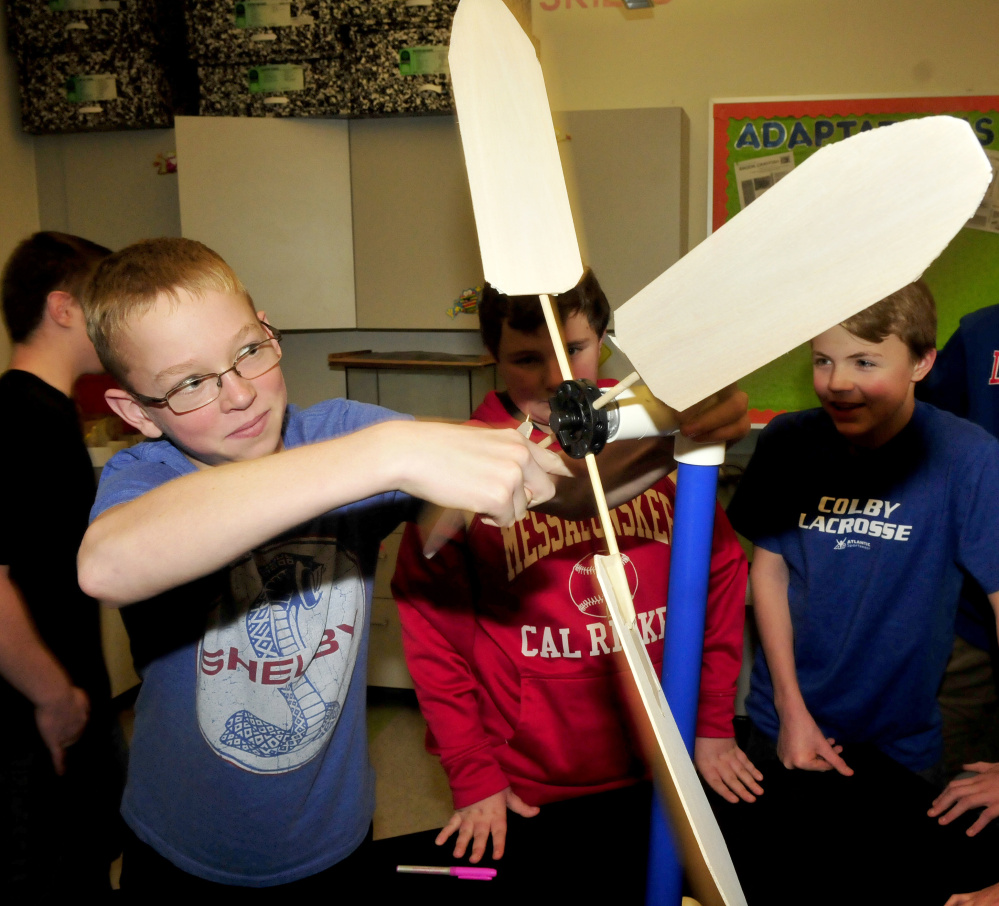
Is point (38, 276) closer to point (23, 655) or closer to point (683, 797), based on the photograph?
point (23, 655)

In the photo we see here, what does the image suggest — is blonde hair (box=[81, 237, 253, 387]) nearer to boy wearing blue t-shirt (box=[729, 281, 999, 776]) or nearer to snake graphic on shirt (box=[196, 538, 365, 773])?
snake graphic on shirt (box=[196, 538, 365, 773])

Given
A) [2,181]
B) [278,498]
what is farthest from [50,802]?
[2,181]

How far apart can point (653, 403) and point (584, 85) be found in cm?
253

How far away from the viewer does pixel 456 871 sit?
77 cm

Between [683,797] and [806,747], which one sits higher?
[683,797]

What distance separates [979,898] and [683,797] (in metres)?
0.57

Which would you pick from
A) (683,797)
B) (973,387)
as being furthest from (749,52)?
(683,797)

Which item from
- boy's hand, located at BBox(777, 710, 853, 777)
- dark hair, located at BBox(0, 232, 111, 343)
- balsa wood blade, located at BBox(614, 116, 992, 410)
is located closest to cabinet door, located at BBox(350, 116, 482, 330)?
dark hair, located at BBox(0, 232, 111, 343)

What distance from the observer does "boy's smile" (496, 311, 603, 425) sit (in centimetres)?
114

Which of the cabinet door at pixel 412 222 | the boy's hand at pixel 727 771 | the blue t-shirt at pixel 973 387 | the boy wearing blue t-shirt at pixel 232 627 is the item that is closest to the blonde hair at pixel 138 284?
the boy wearing blue t-shirt at pixel 232 627

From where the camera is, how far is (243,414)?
0.74 meters

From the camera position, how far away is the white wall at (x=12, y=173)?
2865mm

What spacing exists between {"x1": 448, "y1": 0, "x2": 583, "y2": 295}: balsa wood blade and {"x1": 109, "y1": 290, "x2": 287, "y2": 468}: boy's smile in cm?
36

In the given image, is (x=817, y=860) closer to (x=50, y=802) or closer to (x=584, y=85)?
(x=50, y=802)
